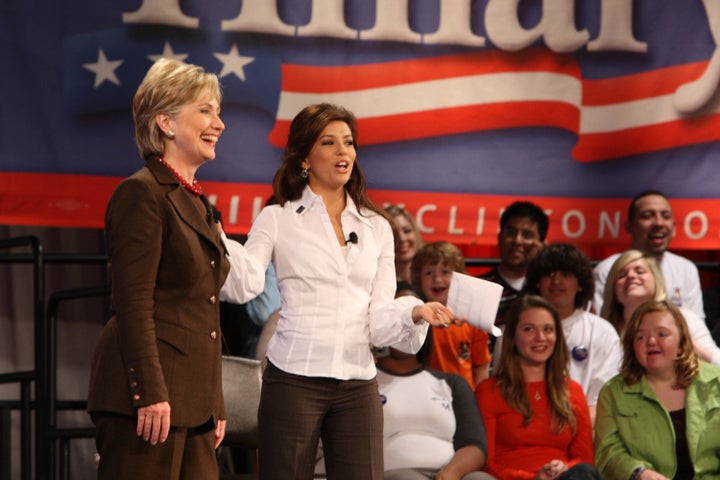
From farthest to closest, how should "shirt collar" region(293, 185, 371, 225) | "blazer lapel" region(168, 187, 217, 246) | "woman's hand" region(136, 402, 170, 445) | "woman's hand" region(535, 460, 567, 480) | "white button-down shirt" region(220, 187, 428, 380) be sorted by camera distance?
"woman's hand" region(535, 460, 567, 480), "shirt collar" region(293, 185, 371, 225), "white button-down shirt" region(220, 187, 428, 380), "blazer lapel" region(168, 187, 217, 246), "woman's hand" region(136, 402, 170, 445)

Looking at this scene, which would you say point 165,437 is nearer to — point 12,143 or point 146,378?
point 146,378

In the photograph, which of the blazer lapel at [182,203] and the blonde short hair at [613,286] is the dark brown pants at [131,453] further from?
the blonde short hair at [613,286]

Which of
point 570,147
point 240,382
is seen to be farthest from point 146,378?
point 570,147

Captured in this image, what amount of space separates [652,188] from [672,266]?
478 mm

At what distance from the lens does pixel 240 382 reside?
3.84m

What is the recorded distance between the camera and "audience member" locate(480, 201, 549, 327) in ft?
17.4

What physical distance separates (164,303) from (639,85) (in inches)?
162

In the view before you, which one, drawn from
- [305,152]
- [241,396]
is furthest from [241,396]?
[305,152]

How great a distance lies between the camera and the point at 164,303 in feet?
8.05

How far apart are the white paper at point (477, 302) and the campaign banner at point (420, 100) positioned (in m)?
2.55

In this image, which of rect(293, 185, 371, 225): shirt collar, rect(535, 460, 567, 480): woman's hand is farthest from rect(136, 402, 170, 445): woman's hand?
rect(535, 460, 567, 480): woman's hand

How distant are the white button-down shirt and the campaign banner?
7.43 feet

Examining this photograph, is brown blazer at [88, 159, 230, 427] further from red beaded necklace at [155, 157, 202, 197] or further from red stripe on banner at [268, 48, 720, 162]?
red stripe on banner at [268, 48, 720, 162]

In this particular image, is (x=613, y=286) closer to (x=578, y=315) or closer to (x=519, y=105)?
(x=578, y=315)
